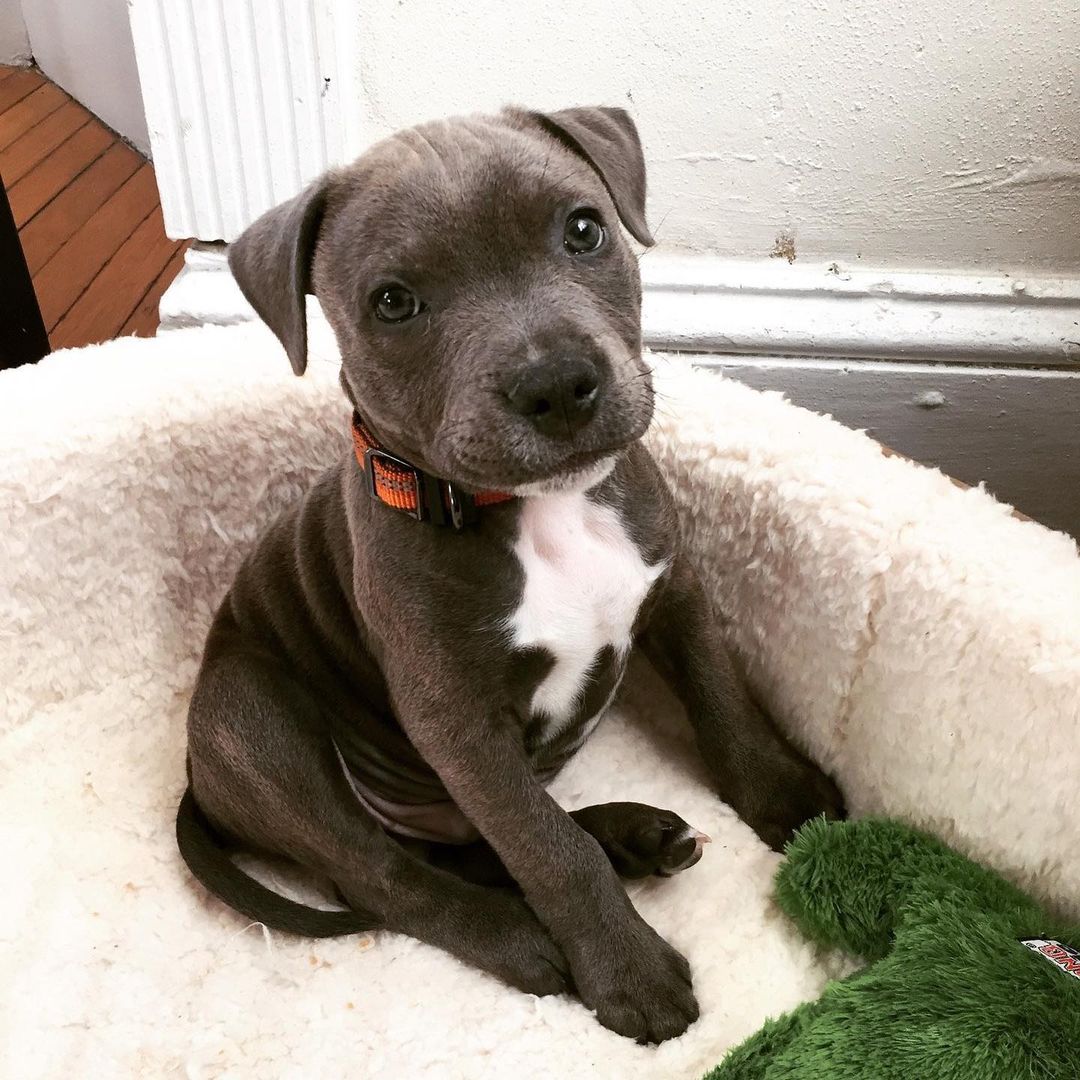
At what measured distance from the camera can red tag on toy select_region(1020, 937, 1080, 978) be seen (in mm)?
1347

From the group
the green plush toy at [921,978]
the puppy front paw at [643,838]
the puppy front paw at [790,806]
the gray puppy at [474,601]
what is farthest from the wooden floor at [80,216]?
the green plush toy at [921,978]

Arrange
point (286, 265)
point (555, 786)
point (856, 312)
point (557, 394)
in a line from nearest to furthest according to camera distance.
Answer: point (557, 394) → point (286, 265) → point (555, 786) → point (856, 312)

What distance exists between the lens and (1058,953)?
4.51 ft

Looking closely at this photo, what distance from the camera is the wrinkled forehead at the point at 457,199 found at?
134 centimetres

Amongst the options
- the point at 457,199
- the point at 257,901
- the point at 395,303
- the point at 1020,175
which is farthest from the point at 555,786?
the point at 1020,175

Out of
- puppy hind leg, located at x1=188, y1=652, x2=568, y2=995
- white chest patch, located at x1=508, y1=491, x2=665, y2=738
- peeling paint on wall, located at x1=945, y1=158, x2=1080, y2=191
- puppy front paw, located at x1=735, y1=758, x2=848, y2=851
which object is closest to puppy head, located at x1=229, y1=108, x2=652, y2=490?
white chest patch, located at x1=508, y1=491, x2=665, y2=738

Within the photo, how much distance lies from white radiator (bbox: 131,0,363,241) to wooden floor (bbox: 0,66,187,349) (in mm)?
1137

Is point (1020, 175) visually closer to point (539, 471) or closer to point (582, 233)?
point (582, 233)

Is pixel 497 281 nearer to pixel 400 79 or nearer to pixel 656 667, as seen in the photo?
pixel 656 667

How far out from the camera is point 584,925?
1.55 m

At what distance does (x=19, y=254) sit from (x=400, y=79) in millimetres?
977

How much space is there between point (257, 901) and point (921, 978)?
960mm

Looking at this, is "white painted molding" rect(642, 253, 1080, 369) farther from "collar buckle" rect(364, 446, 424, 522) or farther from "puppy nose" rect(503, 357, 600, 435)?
"puppy nose" rect(503, 357, 600, 435)

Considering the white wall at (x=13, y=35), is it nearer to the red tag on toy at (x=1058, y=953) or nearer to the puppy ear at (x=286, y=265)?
the puppy ear at (x=286, y=265)
